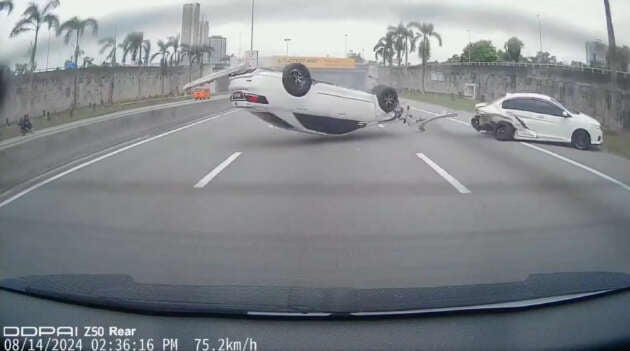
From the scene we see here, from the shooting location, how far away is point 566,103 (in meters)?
13.5

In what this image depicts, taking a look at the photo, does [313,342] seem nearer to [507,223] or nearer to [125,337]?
[125,337]

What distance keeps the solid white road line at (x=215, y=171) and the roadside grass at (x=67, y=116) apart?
10.1 feet

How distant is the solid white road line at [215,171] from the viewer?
9414 millimetres

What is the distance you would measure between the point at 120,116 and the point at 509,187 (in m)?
11.0

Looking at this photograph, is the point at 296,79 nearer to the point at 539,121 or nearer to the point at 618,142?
the point at 539,121

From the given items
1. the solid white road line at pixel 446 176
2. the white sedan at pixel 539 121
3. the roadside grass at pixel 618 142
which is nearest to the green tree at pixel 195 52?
the solid white road line at pixel 446 176

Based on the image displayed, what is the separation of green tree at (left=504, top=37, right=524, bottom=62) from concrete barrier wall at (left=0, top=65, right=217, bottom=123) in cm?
589

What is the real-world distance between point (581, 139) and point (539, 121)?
104 centimetres

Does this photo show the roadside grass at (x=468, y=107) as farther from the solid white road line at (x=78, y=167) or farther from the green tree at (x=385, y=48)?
the solid white road line at (x=78, y=167)

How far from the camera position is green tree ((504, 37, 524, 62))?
9559 millimetres

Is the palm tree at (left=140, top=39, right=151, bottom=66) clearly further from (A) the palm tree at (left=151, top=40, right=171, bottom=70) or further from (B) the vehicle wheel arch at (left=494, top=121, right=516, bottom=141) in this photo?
(B) the vehicle wheel arch at (left=494, top=121, right=516, bottom=141)

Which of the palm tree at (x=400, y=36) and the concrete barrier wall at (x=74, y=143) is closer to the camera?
the palm tree at (x=400, y=36)

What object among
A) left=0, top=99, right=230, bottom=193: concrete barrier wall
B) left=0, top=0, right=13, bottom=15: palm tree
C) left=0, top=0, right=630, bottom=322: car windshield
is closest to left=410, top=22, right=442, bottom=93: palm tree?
left=0, top=0, right=630, bottom=322: car windshield

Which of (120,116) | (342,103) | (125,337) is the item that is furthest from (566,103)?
(125,337)
